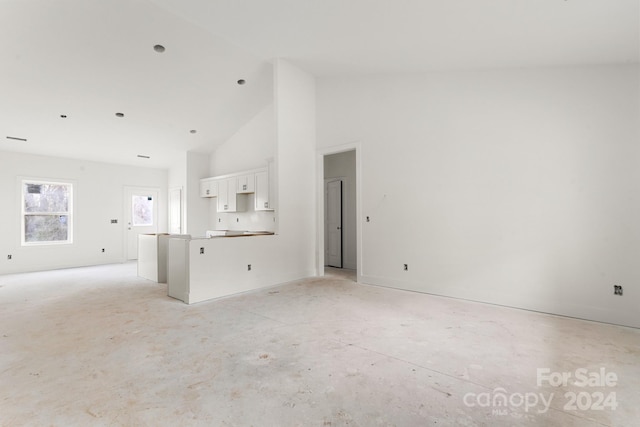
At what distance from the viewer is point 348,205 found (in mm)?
6301

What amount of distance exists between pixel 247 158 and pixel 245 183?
2.04 ft

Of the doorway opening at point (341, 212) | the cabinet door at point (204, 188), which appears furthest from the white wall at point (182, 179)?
the doorway opening at point (341, 212)

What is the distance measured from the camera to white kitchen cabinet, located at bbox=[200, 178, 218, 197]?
7.44 m

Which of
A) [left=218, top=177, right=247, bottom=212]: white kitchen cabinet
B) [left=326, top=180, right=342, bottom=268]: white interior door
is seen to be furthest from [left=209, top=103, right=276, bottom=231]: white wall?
[left=326, top=180, right=342, bottom=268]: white interior door

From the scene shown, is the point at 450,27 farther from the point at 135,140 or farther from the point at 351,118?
the point at 135,140

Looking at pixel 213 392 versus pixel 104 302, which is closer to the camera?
pixel 213 392

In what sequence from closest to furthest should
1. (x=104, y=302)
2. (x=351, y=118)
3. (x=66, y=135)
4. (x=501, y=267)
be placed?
(x=501, y=267) → (x=104, y=302) → (x=351, y=118) → (x=66, y=135)

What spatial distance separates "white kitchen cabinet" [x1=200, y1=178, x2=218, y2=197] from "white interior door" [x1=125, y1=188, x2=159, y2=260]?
1.57m

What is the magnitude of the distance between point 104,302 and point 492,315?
4.75m

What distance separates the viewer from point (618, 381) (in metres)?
1.93

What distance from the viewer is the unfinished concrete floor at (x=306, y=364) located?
1624mm

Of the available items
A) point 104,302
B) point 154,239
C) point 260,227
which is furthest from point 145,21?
point 260,227

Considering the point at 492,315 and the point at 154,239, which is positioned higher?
the point at 154,239

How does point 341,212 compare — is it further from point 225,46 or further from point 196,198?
point 196,198
